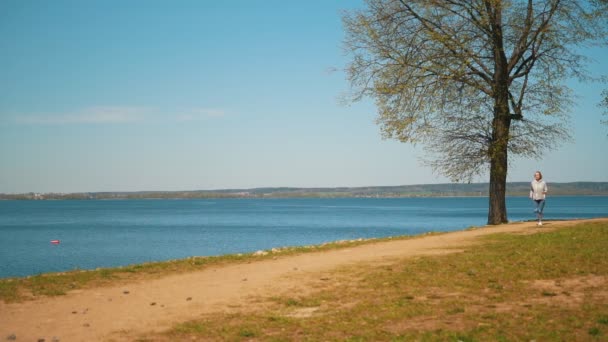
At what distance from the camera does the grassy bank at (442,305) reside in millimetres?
9227

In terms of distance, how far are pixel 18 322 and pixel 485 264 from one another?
1109cm

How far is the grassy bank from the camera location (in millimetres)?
9227

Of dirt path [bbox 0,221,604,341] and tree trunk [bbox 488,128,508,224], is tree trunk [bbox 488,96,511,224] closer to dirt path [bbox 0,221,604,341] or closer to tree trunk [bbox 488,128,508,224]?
tree trunk [bbox 488,128,508,224]

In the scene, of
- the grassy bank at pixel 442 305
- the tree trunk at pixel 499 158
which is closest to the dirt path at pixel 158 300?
the grassy bank at pixel 442 305

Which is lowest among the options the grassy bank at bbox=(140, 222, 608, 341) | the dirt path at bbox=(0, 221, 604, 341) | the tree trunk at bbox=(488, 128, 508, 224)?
the dirt path at bbox=(0, 221, 604, 341)

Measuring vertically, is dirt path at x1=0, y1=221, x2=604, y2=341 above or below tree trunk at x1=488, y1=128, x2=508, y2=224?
below

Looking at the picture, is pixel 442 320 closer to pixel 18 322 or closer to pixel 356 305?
pixel 356 305

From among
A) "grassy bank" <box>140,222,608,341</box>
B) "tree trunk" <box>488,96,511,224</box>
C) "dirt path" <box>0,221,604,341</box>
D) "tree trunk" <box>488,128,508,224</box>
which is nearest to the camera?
"grassy bank" <box>140,222,608,341</box>

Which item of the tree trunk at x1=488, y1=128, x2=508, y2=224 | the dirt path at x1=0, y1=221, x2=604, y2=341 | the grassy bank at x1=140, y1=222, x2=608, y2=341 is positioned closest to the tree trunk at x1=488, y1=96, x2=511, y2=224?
the tree trunk at x1=488, y1=128, x2=508, y2=224

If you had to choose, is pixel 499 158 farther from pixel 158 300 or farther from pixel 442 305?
pixel 158 300

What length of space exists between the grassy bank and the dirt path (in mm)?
746

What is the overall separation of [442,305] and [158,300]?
6179 mm

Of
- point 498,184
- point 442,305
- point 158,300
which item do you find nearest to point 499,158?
point 498,184

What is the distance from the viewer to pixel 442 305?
1093 cm
